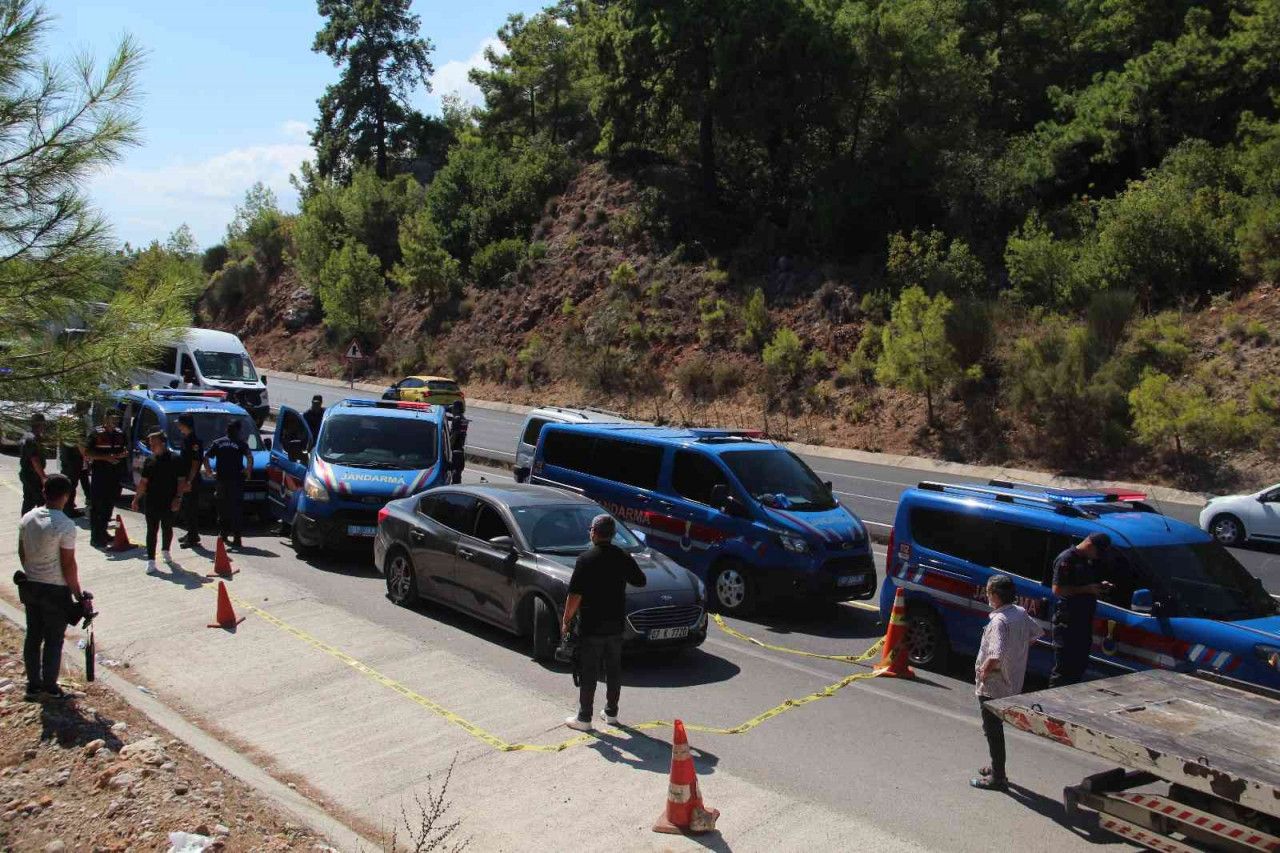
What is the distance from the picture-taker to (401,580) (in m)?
12.1

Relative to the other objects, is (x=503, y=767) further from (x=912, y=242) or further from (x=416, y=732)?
(x=912, y=242)

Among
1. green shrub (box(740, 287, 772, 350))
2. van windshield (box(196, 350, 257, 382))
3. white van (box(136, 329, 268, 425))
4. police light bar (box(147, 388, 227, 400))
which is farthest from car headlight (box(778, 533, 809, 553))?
green shrub (box(740, 287, 772, 350))

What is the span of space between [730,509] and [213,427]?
359 inches

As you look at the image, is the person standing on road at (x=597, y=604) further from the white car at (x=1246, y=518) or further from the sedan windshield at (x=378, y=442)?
the white car at (x=1246, y=518)

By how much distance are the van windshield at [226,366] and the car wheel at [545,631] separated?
21839mm

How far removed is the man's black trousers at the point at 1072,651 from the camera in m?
8.45

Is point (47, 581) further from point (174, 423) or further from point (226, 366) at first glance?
point (226, 366)

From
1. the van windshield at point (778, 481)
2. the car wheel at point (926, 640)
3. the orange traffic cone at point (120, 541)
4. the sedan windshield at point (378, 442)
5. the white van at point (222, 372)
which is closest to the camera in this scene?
the car wheel at point (926, 640)

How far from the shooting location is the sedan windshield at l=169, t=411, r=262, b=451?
17061mm

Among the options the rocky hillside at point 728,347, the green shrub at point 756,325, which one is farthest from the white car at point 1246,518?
the green shrub at point 756,325

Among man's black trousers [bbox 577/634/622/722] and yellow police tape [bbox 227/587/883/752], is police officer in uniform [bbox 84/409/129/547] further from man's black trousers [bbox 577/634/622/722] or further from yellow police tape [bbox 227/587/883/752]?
man's black trousers [bbox 577/634/622/722]

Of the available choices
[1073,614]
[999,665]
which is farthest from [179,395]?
[999,665]

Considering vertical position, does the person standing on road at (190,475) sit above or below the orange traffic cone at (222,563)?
above

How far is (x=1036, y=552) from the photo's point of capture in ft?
31.8
